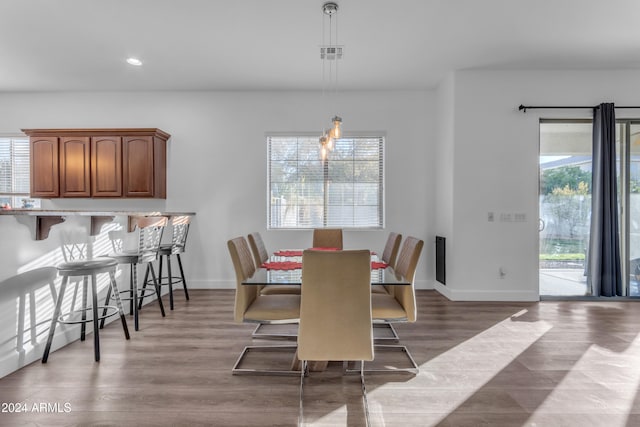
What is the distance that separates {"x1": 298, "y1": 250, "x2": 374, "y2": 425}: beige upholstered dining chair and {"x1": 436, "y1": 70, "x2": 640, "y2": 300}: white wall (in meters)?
2.81

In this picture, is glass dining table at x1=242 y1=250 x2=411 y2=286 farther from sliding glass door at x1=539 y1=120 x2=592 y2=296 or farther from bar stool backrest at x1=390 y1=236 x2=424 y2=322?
sliding glass door at x1=539 y1=120 x2=592 y2=296

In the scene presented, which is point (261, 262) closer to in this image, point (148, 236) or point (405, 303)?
point (148, 236)

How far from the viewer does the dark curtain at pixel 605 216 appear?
3.93m

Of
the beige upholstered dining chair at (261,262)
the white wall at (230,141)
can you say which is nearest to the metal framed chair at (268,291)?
the beige upholstered dining chair at (261,262)

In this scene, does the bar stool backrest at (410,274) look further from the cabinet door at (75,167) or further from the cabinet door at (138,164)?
the cabinet door at (75,167)

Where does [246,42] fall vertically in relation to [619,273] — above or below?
above

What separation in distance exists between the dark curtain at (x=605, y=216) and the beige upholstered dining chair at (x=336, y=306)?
3780 mm

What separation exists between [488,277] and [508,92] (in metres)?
2.37

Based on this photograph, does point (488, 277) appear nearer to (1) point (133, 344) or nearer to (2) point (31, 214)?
(1) point (133, 344)

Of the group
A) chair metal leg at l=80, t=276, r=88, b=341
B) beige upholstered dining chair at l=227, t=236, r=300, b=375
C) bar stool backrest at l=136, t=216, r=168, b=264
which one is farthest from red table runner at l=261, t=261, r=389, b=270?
chair metal leg at l=80, t=276, r=88, b=341

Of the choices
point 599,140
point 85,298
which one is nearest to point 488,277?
point 599,140

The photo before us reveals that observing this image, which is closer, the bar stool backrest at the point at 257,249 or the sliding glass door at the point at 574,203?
the bar stool backrest at the point at 257,249

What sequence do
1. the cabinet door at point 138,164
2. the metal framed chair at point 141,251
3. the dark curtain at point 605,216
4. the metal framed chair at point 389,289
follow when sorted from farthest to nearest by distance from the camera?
the cabinet door at point 138,164
the dark curtain at point 605,216
the metal framed chair at point 141,251
the metal framed chair at point 389,289

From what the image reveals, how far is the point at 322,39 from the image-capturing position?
3383 mm
